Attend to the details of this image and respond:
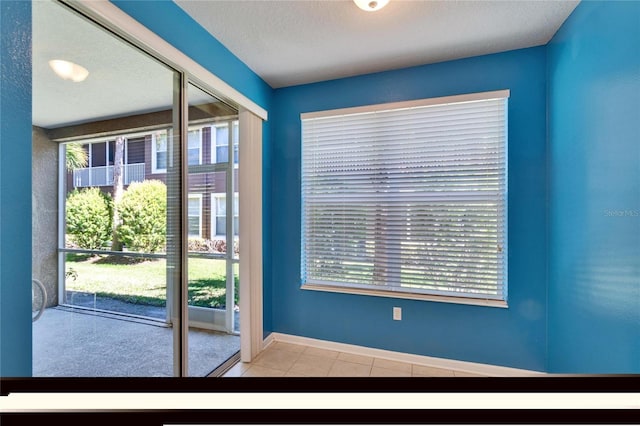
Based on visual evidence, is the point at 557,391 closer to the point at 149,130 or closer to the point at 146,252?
the point at 146,252

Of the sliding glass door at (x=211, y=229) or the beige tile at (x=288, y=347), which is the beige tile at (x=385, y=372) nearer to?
the beige tile at (x=288, y=347)

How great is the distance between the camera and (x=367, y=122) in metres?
2.26

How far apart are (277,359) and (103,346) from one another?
128cm

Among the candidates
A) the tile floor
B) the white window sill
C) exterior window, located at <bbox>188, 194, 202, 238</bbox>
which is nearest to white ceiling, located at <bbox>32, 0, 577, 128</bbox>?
exterior window, located at <bbox>188, 194, 202, 238</bbox>

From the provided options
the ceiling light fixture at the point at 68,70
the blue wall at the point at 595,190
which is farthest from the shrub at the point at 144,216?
the blue wall at the point at 595,190

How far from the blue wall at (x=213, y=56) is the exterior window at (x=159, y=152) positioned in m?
0.53

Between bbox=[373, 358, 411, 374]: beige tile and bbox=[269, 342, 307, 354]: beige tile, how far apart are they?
693mm

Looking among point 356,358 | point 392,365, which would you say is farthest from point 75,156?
point 392,365

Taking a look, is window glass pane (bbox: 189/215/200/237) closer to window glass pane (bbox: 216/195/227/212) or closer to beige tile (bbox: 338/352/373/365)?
window glass pane (bbox: 216/195/227/212)

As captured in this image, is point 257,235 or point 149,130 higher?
point 149,130

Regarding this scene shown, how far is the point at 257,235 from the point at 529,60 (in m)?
2.60

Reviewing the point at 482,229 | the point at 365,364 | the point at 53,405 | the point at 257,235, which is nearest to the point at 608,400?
the point at 53,405

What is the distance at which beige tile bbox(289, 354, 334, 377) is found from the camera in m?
1.97

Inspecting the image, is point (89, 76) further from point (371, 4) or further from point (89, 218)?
point (371, 4)
